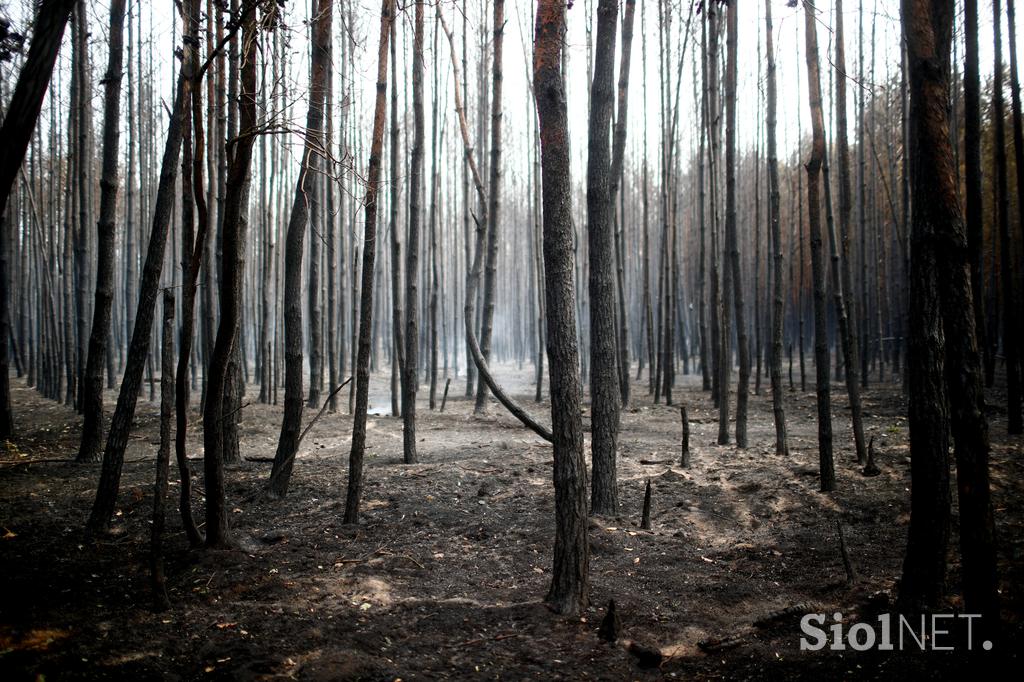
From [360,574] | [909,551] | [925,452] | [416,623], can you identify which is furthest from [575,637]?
[925,452]

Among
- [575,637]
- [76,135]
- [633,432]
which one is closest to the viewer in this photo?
[575,637]

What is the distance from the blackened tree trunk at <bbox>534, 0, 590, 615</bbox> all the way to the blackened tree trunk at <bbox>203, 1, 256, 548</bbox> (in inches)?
66.8

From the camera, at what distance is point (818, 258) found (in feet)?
20.5

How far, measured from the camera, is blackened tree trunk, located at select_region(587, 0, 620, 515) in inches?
206

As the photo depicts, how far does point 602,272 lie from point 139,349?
11.8ft

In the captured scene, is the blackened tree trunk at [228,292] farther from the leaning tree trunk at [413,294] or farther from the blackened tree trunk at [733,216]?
the blackened tree trunk at [733,216]

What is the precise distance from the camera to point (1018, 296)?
878cm

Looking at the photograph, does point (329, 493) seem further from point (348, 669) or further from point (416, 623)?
point (348, 669)

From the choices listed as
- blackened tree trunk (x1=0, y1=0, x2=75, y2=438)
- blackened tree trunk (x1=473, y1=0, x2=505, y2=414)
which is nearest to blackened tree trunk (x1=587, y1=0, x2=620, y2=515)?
blackened tree trunk (x1=0, y1=0, x2=75, y2=438)

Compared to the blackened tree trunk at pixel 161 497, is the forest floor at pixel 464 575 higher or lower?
lower

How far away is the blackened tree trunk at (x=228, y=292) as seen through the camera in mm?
3986

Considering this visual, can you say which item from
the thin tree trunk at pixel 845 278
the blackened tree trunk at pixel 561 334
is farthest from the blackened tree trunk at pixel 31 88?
the thin tree trunk at pixel 845 278

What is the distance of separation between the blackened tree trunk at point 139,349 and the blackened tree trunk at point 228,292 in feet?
2.88

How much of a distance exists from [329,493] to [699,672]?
154 inches
